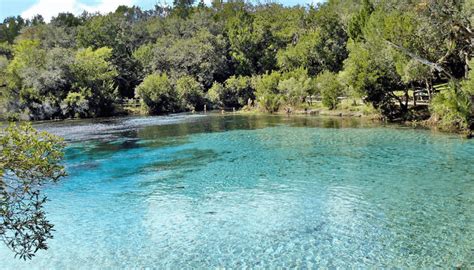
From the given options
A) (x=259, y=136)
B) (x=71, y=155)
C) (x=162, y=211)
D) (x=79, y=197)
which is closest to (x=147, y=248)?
(x=162, y=211)

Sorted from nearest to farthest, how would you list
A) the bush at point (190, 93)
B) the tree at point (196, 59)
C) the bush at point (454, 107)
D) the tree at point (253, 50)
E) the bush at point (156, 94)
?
the bush at point (454, 107) → the bush at point (156, 94) → the bush at point (190, 93) → the tree at point (253, 50) → the tree at point (196, 59)

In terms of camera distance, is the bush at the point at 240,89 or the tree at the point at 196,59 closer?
the bush at the point at 240,89

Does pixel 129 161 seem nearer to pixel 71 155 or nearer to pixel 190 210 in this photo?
pixel 71 155

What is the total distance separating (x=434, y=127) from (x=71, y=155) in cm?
3317

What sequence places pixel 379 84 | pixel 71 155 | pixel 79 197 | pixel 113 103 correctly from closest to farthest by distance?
pixel 79 197 < pixel 71 155 < pixel 379 84 < pixel 113 103

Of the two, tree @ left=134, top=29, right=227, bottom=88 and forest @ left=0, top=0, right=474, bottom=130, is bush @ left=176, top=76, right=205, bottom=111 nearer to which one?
forest @ left=0, top=0, right=474, bottom=130

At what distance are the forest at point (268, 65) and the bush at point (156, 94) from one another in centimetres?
22

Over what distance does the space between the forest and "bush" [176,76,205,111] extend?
10.5 inches

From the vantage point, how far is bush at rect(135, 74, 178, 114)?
88125 mm

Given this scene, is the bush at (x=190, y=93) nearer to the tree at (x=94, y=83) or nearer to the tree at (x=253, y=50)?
the tree at (x=253, y=50)

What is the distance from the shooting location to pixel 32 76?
80.3 m

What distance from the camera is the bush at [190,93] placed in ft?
311

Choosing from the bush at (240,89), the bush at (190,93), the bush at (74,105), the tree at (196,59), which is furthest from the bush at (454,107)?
the tree at (196,59)

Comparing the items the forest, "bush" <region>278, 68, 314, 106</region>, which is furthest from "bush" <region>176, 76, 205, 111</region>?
"bush" <region>278, 68, 314, 106</region>
